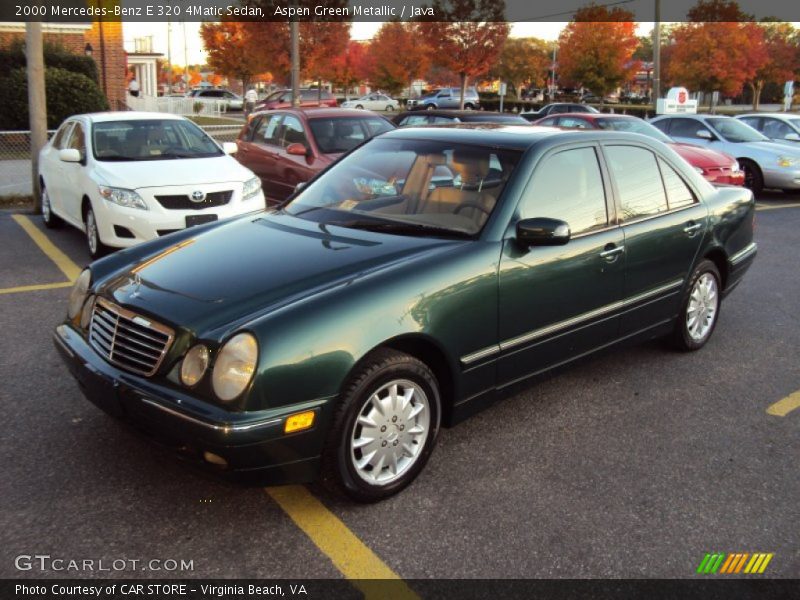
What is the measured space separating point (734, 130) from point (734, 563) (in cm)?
1303

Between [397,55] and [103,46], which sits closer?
[103,46]

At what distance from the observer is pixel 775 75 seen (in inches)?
1945

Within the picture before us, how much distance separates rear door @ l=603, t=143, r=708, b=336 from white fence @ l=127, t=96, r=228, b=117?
25.7 m

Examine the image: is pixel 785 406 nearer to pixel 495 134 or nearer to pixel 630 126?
pixel 495 134

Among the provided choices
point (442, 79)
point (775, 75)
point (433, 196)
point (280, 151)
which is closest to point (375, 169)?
point (433, 196)

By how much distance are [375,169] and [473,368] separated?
5.11 feet

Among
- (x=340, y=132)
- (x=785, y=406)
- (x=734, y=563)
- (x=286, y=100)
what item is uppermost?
(x=286, y=100)

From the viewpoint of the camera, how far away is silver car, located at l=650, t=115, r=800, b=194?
43.8ft

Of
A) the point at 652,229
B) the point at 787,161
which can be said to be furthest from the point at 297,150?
the point at 787,161

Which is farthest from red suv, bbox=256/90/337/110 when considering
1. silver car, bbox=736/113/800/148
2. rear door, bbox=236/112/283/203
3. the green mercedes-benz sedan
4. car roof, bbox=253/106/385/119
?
the green mercedes-benz sedan

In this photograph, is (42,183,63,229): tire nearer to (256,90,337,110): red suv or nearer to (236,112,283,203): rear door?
(236,112,283,203): rear door

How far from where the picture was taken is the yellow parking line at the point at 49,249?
748 centimetres

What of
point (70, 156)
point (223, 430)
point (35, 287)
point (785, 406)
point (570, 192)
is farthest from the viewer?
point (70, 156)

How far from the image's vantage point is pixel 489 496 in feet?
11.3
